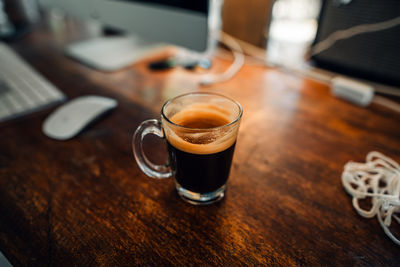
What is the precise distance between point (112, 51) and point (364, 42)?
31.8 inches

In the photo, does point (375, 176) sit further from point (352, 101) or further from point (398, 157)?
point (352, 101)

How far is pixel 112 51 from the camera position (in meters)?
0.85

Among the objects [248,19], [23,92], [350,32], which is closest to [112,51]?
[23,92]

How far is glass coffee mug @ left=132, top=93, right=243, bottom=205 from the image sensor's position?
295 mm

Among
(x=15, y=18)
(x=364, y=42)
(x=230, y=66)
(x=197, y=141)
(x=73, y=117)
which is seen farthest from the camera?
(x=15, y=18)

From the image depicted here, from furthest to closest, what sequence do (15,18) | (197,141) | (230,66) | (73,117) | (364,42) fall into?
(15,18) → (230,66) → (364,42) → (73,117) → (197,141)

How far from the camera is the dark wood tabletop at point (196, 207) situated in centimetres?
29

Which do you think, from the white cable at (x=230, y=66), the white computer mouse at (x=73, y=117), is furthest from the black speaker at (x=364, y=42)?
the white computer mouse at (x=73, y=117)

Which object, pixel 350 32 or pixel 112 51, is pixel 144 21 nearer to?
pixel 112 51

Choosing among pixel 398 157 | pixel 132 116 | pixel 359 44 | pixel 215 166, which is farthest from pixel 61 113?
pixel 359 44

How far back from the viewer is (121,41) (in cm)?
93

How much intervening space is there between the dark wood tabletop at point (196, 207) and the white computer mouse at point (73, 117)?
0.02m

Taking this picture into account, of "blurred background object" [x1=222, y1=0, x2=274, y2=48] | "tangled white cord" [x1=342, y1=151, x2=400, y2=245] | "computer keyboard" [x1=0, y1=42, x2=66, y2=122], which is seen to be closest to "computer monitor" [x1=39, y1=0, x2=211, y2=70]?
"computer keyboard" [x1=0, y1=42, x2=66, y2=122]

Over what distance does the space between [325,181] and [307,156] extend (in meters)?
0.06
